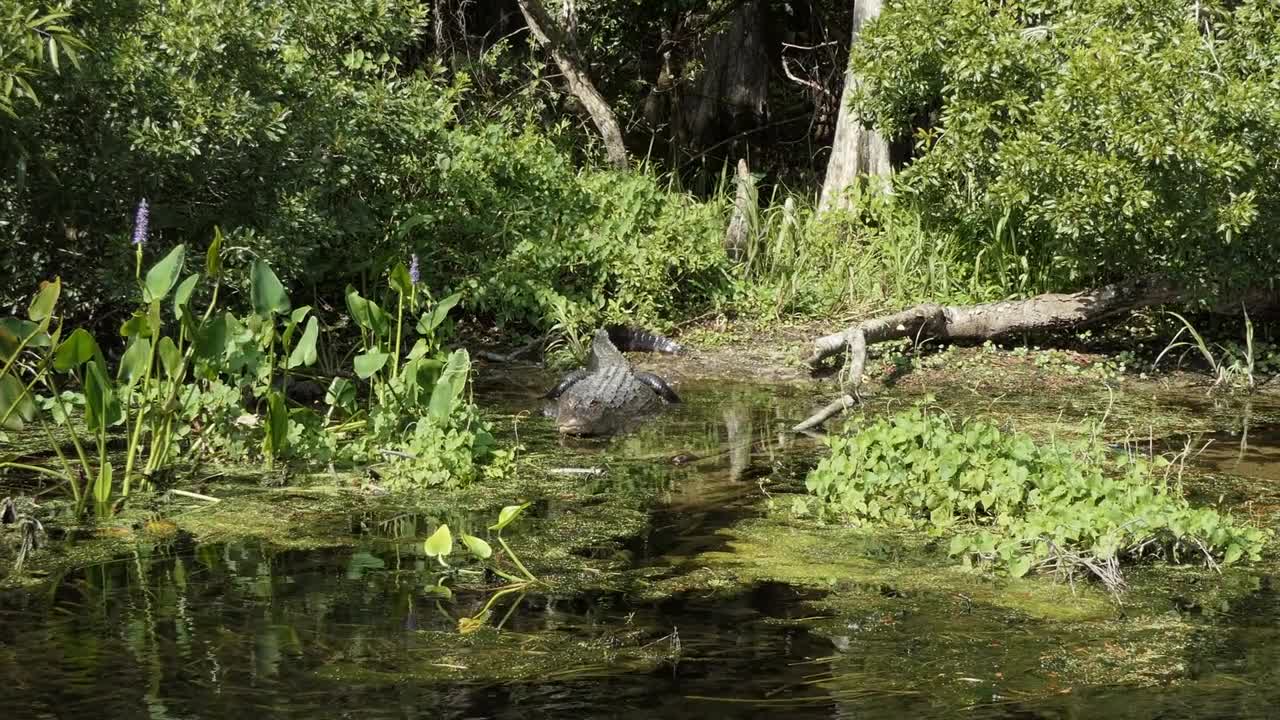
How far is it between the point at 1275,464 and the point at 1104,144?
2650mm

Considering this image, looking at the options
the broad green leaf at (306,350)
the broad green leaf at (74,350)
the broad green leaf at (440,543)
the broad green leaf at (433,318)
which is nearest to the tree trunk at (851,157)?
the broad green leaf at (433,318)

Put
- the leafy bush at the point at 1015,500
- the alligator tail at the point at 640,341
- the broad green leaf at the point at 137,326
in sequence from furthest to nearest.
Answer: the alligator tail at the point at 640,341 → the broad green leaf at the point at 137,326 → the leafy bush at the point at 1015,500

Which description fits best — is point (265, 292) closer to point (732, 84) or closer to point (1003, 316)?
point (1003, 316)

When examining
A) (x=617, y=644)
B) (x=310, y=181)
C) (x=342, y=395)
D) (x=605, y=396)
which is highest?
(x=310, y=181)

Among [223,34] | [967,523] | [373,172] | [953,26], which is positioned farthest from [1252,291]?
[223,34]

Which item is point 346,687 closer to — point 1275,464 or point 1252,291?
point 1275,464

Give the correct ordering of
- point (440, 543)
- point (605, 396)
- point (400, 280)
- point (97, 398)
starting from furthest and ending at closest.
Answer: point (605, 396)
point (400, 280)
point (97, 398)
point (440, 543)

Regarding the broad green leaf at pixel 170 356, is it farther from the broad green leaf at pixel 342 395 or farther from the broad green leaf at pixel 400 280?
the broad green leaf at pixel 400 280

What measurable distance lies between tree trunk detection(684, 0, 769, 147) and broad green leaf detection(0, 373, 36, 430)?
11160 millimetres

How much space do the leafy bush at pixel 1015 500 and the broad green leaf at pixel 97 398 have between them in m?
2.98

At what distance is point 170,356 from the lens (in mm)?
6098

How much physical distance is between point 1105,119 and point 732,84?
769cm

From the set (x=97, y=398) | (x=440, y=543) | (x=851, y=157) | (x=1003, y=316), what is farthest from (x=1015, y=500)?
(x=851, y=157)

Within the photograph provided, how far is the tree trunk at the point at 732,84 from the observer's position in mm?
15758
